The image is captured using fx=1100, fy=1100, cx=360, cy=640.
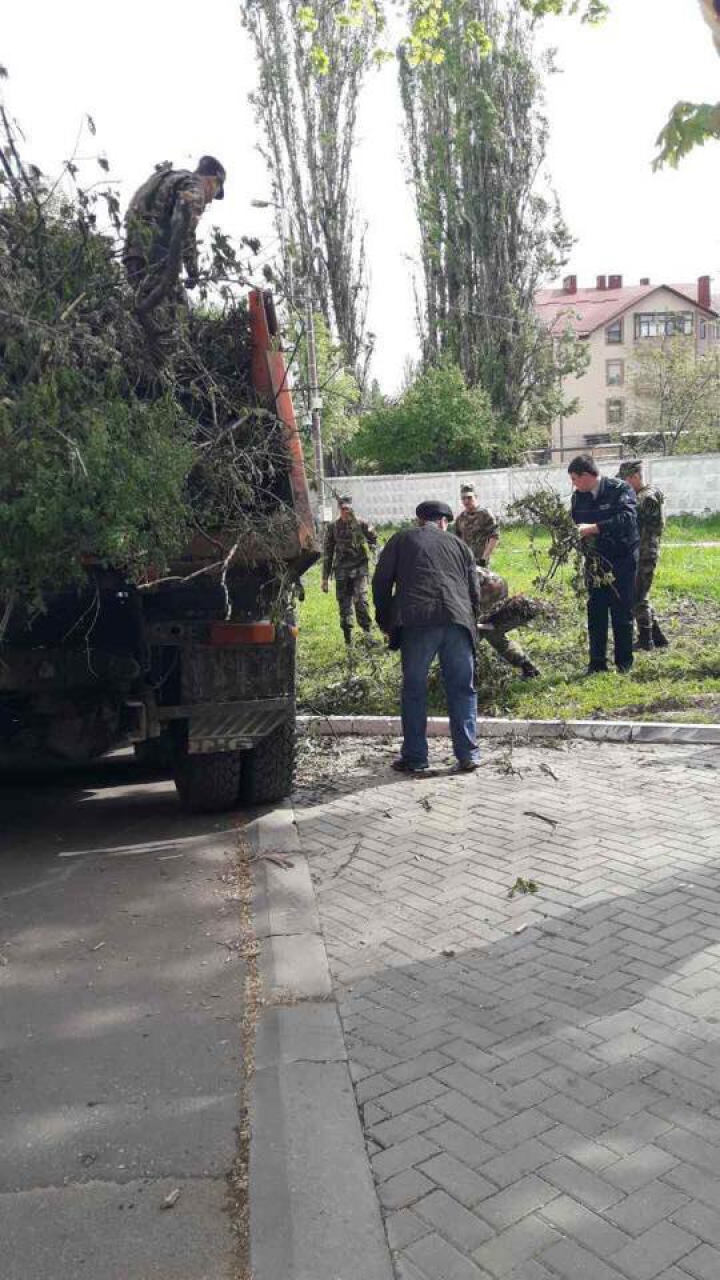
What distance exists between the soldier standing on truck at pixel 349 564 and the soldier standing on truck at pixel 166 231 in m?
6.01

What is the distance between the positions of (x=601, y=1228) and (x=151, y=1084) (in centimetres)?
144

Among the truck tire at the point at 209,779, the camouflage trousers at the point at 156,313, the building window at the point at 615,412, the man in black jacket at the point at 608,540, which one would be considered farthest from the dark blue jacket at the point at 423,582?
the building window at the point at 615,412

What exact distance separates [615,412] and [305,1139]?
199 feet

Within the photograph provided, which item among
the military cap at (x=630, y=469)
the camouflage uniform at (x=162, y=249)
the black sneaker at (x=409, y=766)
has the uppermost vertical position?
the camouflage uniform at (x=162, y=249)

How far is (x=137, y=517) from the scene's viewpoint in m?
4.64

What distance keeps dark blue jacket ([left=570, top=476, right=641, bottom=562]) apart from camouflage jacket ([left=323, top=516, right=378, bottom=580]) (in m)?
3.43

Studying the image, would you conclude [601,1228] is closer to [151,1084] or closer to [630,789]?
[151,1084]

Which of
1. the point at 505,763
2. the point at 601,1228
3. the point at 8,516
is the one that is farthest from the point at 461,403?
the point at 601,1228

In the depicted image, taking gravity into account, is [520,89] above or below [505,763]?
above

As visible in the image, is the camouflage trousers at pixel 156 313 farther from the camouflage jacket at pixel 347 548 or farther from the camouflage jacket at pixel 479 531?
the camouflage jacket at pixel 347 548

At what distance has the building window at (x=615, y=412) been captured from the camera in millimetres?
56969

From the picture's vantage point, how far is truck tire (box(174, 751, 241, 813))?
20.4 ft

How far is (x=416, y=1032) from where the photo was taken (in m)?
3.51

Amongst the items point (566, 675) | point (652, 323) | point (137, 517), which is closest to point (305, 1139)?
point (137, 517)
